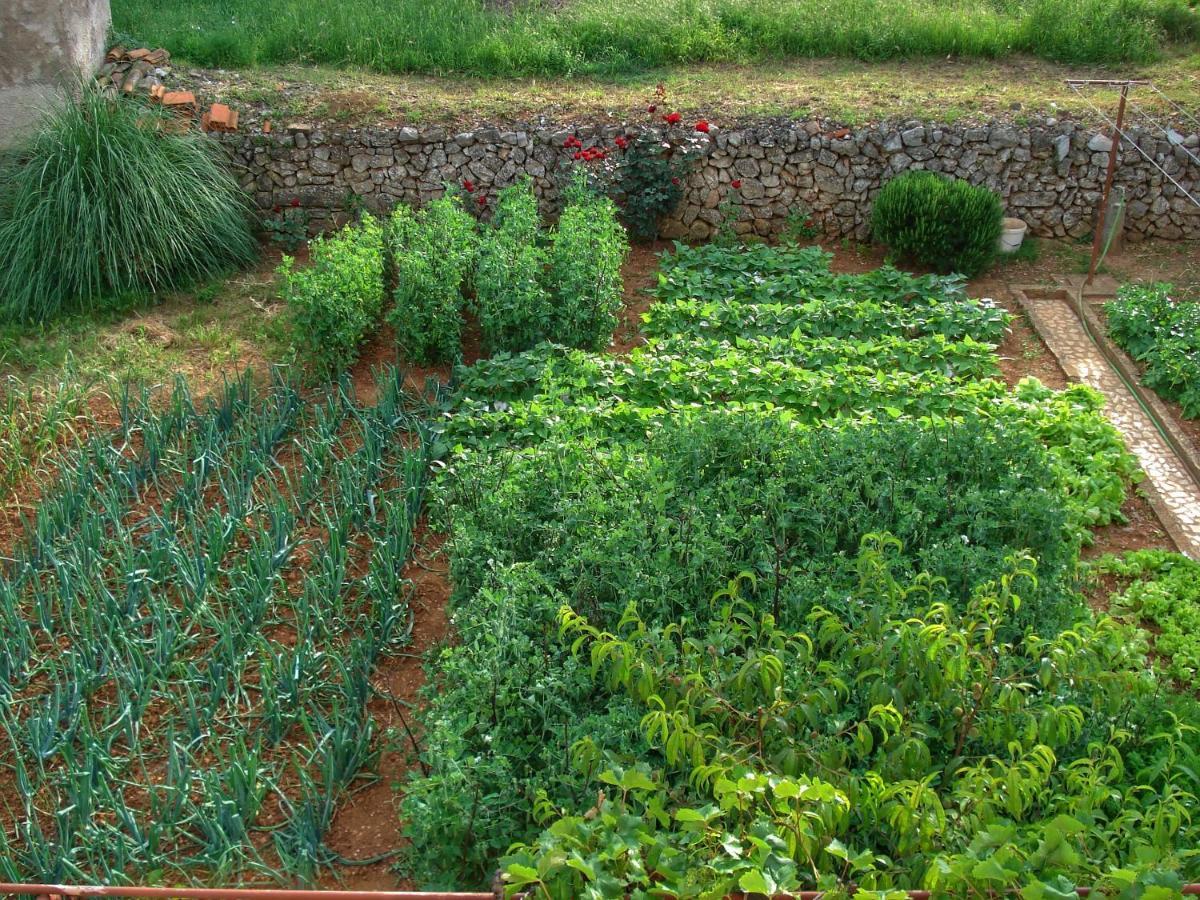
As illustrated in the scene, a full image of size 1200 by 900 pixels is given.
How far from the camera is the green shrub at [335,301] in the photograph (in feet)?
23.4

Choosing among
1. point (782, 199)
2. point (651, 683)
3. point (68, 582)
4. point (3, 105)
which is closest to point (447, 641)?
point (651, 683)

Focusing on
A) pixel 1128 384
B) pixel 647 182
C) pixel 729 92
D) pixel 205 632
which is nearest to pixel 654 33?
pixel 729 92

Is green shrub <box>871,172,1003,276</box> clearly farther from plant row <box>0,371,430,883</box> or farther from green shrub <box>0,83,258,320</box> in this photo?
green shrub <box>0,83,258,320</box>

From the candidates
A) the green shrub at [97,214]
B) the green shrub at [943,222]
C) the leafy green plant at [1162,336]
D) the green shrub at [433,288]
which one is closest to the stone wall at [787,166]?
the green shrub at [943,222]

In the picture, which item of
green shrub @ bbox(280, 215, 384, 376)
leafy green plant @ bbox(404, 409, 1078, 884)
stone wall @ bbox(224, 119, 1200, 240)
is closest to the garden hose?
stone wall @ bbox(224, 119, 1200, 240)

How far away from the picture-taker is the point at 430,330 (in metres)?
7.39

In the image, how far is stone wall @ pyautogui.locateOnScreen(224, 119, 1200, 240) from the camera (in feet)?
30.6

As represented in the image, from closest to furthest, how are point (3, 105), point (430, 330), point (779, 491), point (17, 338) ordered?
1. point (779, 491)
2. point (430, 330)
3. point (17, 338)
4. point (3, 105)

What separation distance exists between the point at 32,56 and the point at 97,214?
1899mm

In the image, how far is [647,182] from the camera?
9.11 meters

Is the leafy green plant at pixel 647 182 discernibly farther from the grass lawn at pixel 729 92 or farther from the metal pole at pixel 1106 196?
the metal pole at pixel 1106 196

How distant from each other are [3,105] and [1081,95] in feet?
28.1

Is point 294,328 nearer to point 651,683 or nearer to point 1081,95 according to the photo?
point 651,683

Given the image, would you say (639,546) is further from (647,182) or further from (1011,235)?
(1011,235)
